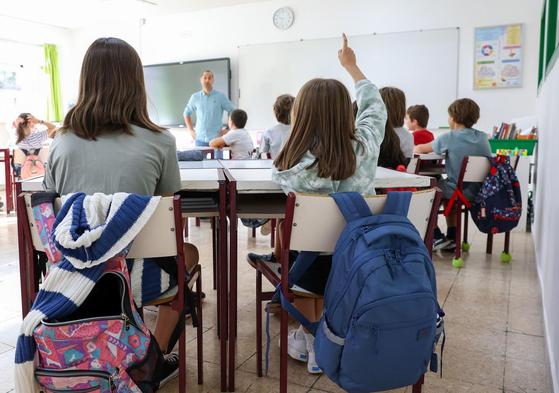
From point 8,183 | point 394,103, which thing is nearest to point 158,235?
point 394,103

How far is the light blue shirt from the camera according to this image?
6.25 meters

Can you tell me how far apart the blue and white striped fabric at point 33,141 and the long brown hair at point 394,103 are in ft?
12.5

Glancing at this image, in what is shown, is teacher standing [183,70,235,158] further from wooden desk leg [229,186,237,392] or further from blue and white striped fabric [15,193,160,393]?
blue and white striped fabric [15,193,160,393]

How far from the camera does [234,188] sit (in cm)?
155

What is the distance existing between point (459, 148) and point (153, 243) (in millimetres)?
2667

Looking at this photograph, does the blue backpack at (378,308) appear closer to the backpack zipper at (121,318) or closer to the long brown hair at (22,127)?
the backpack zipper at (121,318)

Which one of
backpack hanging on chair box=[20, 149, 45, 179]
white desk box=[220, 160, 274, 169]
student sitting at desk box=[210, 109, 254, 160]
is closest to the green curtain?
backpack hanging on chair box=[20, 149, 45, 179]

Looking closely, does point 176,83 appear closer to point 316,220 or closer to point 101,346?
point 316,220

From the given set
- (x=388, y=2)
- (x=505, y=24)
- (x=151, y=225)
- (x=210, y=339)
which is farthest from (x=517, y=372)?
(x=388, y=2)

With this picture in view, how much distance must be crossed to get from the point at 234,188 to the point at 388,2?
17.6 ft

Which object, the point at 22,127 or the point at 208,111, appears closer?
the point at 22,127

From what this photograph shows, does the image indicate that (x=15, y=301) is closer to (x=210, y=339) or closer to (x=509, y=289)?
(x=210, y=339)

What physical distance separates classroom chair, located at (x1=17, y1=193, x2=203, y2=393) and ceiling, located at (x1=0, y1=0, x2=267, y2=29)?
6.16 meters

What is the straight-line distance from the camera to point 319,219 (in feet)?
4.32
